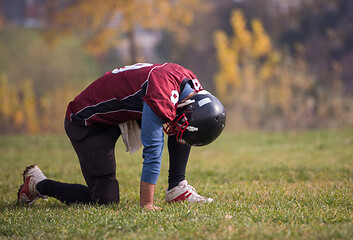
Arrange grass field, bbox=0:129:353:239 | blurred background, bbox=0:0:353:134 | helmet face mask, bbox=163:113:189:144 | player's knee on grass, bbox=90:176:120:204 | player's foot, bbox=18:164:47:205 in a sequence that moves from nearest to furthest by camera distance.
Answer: grass field, bbox=0:129:353:239
helmet face mask, bbox=163:113:189:144
player's knee on grass, bbox=90:176:120:204
player's foot, bbox=18:164:47:205
blurred background, bbox=0:0:353:134

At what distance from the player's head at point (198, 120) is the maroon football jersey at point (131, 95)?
13 centimetres

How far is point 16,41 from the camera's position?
1609 cm

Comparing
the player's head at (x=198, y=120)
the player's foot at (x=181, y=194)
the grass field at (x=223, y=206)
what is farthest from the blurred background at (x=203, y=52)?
the player's head at (x=198, y=120)

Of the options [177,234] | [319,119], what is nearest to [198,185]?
[177,234]

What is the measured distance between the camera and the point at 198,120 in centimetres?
343

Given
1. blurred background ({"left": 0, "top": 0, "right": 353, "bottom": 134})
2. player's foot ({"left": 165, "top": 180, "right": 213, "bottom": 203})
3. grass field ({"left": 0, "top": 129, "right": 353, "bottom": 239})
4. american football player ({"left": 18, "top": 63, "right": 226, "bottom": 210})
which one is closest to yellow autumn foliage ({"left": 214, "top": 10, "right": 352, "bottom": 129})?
blurred background ({"left": 0, "top": 0, "right": 353, "bottom": 134})

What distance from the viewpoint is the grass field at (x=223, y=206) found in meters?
2.97

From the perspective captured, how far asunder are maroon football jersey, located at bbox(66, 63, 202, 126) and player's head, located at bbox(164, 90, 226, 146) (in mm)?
130

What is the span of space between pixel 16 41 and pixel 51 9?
1.91 m

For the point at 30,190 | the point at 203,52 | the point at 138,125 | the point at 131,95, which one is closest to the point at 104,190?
the point at 138,125

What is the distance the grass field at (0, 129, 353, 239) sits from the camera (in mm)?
2969

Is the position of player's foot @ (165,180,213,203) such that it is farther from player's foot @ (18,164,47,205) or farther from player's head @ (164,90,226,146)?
player's foot @ (18,164,47,205)

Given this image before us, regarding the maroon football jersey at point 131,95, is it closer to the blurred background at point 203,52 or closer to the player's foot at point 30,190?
the player's foot at point 30,190

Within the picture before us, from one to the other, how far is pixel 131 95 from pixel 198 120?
617 millimetres
